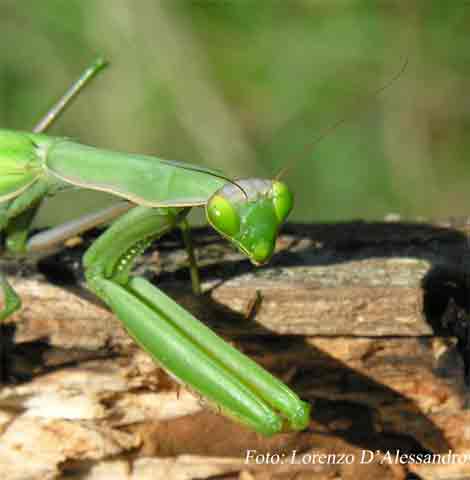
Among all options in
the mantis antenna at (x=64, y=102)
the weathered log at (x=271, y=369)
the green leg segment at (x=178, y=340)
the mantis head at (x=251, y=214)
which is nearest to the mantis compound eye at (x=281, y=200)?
the mantis head at (x=251, y=214)

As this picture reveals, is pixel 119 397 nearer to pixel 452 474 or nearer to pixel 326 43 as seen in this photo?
pixel 452 474

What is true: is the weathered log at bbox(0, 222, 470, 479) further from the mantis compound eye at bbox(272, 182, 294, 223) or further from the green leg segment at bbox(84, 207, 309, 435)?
the mantis compound eye at bbox(272, 182, 294, 223)

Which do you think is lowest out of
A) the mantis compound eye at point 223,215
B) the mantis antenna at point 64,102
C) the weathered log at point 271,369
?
the weathered log at point 271,369

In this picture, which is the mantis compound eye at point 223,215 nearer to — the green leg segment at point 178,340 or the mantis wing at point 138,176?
the mantis wing at point 138,176

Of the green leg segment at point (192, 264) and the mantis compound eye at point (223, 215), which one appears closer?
the mantis compound eye at point (223, 215)

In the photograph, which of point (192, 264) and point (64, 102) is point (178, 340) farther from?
point (64, 102)

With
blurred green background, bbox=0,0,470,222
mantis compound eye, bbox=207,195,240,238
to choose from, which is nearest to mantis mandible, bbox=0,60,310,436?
mantis compound eye, bbox=207,195,240,238

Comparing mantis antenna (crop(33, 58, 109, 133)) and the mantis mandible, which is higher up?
mantis antenna (crop(33, 58, 109, 133))
